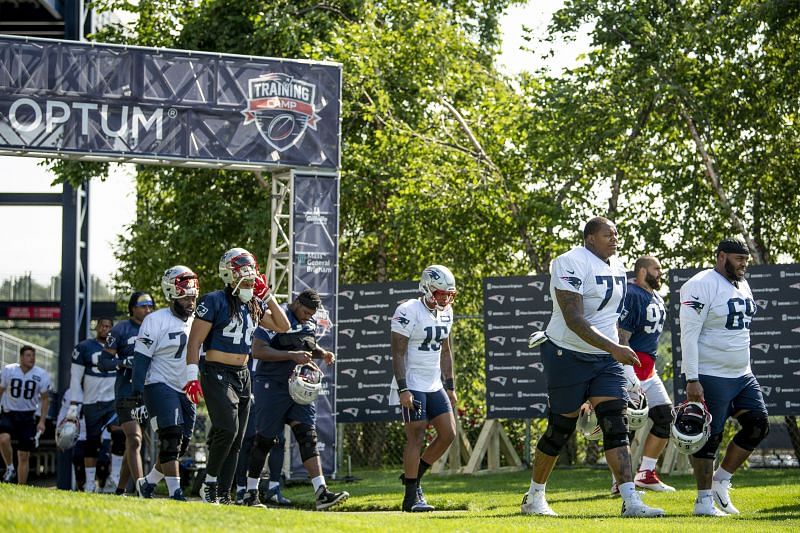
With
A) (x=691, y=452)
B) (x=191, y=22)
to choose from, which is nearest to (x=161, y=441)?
(x=691, y=452)

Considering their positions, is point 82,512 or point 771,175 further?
point 771,175

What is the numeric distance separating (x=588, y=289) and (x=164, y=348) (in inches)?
169

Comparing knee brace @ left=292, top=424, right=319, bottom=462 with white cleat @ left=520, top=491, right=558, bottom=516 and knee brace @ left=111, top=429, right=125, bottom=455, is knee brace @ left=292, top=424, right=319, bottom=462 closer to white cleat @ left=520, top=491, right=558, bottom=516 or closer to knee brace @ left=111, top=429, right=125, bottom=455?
white cleat @ left=520, top=491, right=558, bottom=516

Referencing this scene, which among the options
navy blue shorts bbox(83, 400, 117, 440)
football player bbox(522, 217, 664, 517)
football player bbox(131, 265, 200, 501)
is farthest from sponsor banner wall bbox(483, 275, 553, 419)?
football player bbox(522, 217, 664, 517)

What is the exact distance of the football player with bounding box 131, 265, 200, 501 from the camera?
1148cm

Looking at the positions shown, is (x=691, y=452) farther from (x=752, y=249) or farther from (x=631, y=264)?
(x=631, y=264)

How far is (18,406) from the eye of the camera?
20016 mm

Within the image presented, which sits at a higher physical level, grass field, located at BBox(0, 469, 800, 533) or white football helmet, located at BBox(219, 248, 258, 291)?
white football helmet, located at BBox(219, 248, 258, 291)

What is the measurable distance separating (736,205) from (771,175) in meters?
0.82

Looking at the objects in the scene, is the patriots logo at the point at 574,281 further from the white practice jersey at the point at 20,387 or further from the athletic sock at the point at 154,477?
the white practice jersey at the point at 20,387

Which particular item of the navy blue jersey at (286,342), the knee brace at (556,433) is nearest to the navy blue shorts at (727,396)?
the knee brace at (556,433)

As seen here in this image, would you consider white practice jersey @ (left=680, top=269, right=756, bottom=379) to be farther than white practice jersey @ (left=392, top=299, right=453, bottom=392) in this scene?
No

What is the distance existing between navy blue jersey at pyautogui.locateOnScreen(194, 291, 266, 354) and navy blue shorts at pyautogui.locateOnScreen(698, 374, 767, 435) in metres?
3.91

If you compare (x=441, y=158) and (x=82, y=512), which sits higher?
(x=441, y=158)
